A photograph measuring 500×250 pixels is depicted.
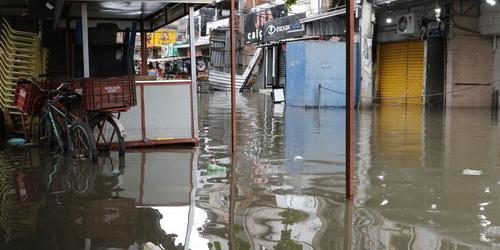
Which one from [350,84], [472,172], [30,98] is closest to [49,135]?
[30,98]

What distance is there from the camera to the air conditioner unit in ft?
70.1

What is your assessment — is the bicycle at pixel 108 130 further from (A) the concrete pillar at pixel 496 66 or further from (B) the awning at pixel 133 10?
(A) the concrete pillar at pixel 496 66

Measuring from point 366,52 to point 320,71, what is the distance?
218 cm

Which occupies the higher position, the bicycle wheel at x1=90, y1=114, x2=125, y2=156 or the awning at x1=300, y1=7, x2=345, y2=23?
Result: the awning at x1=300, y1=7, x2=345, y2=23

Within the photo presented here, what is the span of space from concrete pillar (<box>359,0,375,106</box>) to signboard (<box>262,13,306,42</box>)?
578 cm

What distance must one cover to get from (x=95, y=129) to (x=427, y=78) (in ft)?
51.6

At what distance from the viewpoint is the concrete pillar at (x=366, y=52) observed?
69.8 ft

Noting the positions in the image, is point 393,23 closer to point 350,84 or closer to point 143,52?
point 143,52

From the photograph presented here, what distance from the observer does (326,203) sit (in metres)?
5.76

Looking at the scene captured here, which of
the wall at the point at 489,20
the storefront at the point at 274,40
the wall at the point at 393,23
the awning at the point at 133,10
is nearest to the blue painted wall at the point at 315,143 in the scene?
the awning at the point at 133,10

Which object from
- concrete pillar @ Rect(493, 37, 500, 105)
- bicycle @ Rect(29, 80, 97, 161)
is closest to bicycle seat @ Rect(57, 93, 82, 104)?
bicycle @ Rect(29, 80, 97, 161)

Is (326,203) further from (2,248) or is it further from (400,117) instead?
(400,117)

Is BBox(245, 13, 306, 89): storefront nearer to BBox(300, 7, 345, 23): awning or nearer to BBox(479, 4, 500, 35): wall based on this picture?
BBox(300, 7, 345, 23): awning

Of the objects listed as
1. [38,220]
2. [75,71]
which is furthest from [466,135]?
[38,220]
